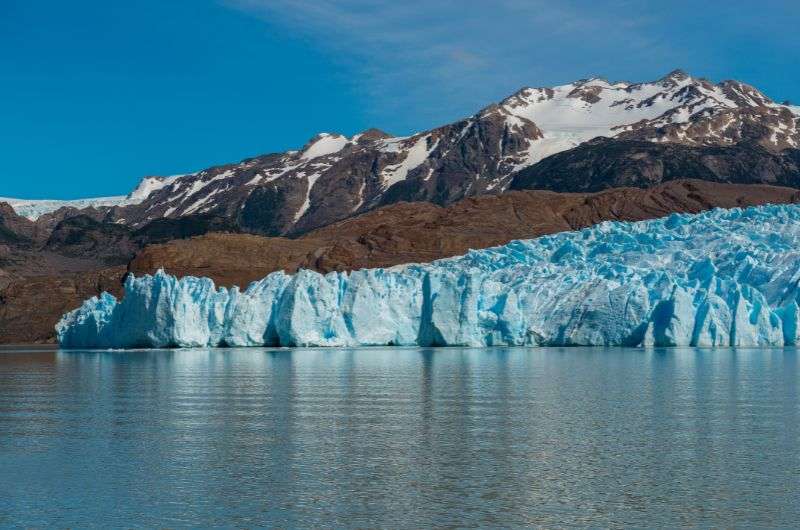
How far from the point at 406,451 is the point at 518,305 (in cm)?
A: 3886

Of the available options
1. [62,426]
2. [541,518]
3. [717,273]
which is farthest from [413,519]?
[717,273]

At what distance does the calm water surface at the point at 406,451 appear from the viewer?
15.6 meters

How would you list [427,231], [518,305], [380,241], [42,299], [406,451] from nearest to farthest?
[406,451] → [518,305] → [380,241] → [427,231] → [42,299]

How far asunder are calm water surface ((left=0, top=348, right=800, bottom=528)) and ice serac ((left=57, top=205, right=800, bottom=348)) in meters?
18.5

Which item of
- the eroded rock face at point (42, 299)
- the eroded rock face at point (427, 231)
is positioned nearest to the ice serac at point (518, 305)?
the eroded rock face at point (427, 231)

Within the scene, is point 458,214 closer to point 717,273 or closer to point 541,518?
point 717,273

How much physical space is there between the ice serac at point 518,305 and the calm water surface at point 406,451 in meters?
18.5

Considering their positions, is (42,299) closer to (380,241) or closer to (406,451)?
(380,241)

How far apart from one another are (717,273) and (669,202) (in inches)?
3447

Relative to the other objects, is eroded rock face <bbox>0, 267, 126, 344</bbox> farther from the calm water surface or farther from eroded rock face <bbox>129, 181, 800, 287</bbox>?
the calm water surface

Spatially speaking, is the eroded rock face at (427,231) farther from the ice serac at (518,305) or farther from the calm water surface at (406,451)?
the calm water surface at (406,451)

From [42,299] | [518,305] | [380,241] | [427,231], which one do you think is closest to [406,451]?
[518,305]

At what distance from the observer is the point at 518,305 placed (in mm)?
58562

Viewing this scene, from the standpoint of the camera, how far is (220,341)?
63531 millimetres
